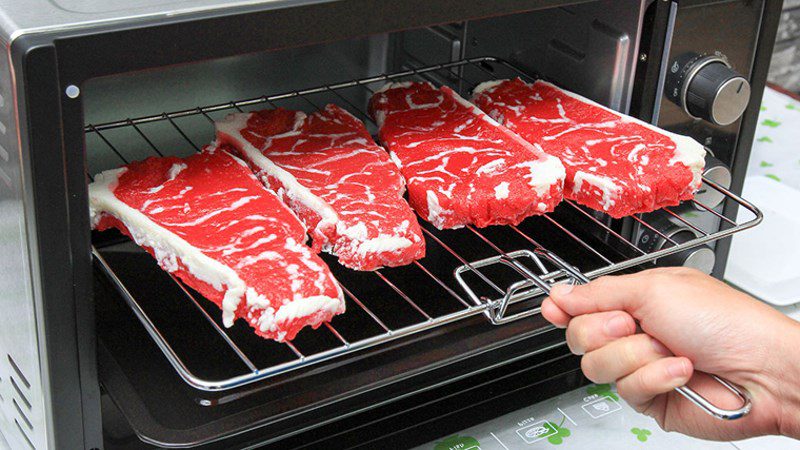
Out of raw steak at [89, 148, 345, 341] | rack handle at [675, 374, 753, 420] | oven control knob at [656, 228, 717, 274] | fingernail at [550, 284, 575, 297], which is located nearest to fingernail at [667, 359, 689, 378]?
rack handle at [675, 374, 753, 420]

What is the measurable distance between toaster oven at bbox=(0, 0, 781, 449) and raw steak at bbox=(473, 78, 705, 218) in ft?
0.13

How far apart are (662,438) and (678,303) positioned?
344mm

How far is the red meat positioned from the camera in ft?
3.44

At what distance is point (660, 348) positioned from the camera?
0.85 meters

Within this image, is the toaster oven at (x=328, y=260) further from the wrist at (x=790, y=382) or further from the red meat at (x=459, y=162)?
the wrist at (x=790, y=382)

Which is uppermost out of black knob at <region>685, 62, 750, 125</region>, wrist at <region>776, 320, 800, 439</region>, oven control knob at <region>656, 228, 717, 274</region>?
black knob at <region>685, 62, 750, 125</region>

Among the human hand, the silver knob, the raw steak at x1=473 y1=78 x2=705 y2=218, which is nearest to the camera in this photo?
the human hand

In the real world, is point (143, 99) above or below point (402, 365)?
above

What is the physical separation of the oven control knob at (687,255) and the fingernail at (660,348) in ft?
1.19

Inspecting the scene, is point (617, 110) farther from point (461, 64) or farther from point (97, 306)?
point (97, 306)

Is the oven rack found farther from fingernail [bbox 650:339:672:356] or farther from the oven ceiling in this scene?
the oven ceiling

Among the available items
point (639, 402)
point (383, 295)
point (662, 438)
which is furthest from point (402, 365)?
point (662, 438)

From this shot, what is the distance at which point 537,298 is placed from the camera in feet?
3.73

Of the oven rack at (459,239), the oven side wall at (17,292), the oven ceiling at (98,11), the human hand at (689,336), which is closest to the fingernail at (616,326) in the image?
the human hand at (689,336)
